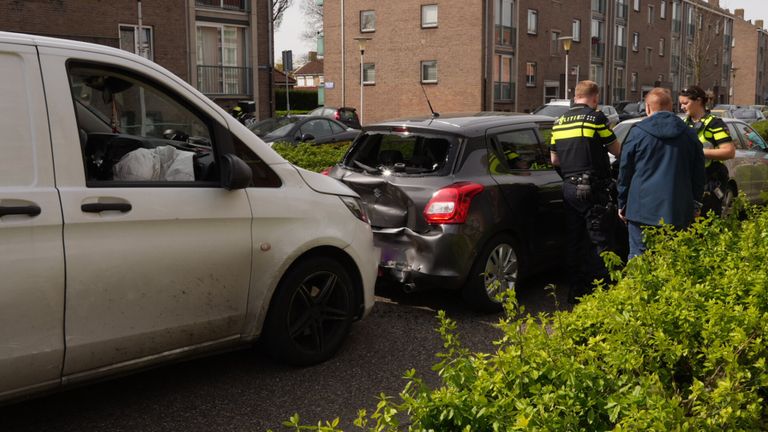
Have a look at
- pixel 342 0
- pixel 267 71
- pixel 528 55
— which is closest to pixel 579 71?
pixel 528 55

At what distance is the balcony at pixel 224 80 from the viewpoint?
3106 cm

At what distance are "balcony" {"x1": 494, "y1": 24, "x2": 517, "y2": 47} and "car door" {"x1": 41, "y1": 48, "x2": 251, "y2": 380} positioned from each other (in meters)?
38.9

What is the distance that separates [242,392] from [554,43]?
150 feet

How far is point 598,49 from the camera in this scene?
53.1 metres

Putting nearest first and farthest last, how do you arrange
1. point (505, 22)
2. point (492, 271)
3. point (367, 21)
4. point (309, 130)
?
point (492, 271), point (309, 130), point (505, 22), point (367, 21)

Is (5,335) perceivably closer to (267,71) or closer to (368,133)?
(368,133)

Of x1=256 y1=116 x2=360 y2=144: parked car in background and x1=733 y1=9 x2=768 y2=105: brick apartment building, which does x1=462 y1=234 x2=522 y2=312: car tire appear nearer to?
x1=256 y1=116 x2=360 y2=144: parked car in background

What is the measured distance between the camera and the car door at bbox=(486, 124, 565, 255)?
6348 millimetres

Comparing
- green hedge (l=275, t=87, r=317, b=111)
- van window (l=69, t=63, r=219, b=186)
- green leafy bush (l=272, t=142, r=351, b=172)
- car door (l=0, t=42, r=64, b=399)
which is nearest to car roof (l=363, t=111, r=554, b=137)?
van window (l=69, t=63, r=219, b=186)

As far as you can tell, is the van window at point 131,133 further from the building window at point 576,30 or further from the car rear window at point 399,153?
the building window at point 576,30

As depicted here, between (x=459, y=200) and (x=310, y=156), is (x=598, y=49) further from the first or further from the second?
(x=459, y=200)

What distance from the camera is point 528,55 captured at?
146 feet

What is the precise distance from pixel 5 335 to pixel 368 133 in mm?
3898

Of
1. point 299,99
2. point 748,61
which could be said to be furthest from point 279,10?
point 748,61
